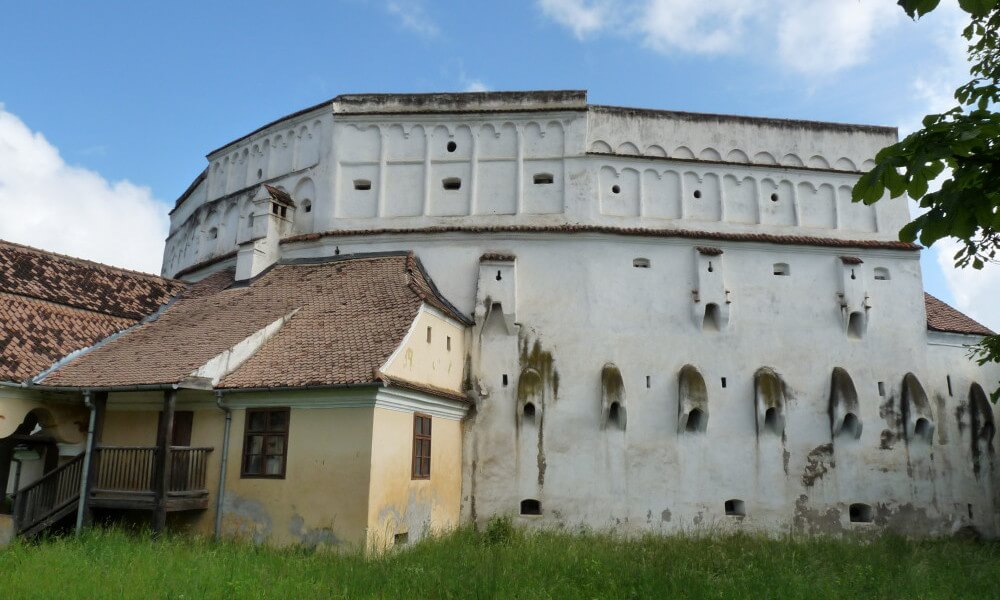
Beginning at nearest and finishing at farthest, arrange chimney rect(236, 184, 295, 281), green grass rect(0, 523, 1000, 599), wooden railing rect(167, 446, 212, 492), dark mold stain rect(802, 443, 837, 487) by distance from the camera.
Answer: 1. green grass rect(0, 523, 1000, 599)
2. wooden railing rect(167, 446, 212, 492)
3. dark mold stain rect(802, 443, 837, 487)
4. chimney rect(236, 184, 295, 281)

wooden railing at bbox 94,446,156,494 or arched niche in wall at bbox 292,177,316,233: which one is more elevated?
arched niche in wall at bbox 292,177,316,233

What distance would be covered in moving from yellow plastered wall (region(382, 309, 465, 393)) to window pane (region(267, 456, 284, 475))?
294 cm

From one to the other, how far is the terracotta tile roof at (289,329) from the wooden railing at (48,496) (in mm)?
1850

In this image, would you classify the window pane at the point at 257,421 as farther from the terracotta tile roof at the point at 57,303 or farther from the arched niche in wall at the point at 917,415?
the arched niche in wall at the point at 917,415

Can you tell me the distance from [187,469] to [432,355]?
5911mm

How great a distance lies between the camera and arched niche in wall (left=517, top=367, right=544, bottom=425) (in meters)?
18.8

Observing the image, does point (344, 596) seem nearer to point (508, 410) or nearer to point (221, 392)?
point (221, 392)

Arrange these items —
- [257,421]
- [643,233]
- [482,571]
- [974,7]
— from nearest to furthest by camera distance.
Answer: [974,7] → [482,571] → [257,421] → [643,233]

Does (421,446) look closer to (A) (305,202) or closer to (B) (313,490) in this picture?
(B) (313,490)

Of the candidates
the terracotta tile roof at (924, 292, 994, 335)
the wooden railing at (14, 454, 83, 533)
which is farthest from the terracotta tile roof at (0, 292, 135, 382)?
the terracotta tile roof at (924, 292, 994, 335)

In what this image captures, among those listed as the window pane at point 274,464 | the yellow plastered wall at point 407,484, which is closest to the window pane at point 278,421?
the window pane at point 274,464

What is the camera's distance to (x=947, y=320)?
21.5m

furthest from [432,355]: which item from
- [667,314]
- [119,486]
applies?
[119,486]

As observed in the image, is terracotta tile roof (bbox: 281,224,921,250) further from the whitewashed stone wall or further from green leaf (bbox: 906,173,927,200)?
green leaf (bbox: 906,173,927,200)
